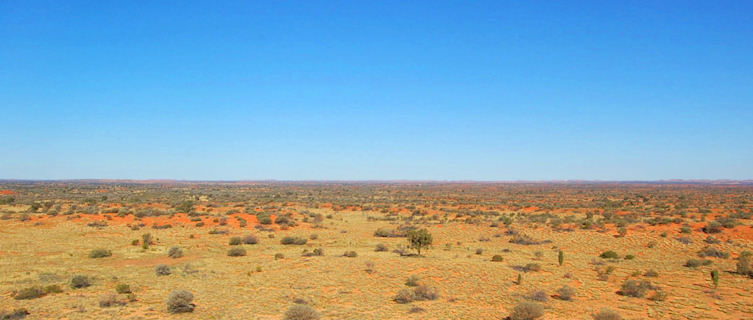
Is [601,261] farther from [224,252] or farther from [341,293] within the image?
[224,252]

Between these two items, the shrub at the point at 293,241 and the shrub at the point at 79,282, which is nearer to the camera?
the shrub at the point at 79,282

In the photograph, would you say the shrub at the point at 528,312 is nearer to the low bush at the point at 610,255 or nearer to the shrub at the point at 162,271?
the low bush at the point at 610,255

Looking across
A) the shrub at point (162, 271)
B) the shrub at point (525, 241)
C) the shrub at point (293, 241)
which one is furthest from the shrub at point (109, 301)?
the shrub at point (525, 241)

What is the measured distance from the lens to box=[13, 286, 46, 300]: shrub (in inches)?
543

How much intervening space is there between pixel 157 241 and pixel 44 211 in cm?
2389

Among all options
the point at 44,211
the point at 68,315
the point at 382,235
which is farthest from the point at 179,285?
the point at 44,211

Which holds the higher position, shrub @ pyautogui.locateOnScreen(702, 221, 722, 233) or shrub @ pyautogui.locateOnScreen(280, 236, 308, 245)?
shrub @ pyautogui.locateOnScreen(702, 221, 722, 233)

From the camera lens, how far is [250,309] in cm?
1339

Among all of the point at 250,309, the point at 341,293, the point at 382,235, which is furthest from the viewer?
the point at 382,235

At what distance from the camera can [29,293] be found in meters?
13.9

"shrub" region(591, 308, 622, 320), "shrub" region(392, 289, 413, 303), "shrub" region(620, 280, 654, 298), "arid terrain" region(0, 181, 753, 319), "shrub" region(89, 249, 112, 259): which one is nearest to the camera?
"shrub" region(591, 308, 622, 320)

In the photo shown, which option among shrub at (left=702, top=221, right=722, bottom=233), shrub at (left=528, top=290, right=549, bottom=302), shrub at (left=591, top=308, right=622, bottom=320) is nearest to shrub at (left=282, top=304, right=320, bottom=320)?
shrub at (left=528, top=290, right=549, bottom=302)

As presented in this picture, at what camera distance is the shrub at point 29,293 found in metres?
13.8

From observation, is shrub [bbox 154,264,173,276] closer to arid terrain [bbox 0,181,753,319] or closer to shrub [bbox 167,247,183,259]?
arid terrain [bbox 0,181,753,319]
